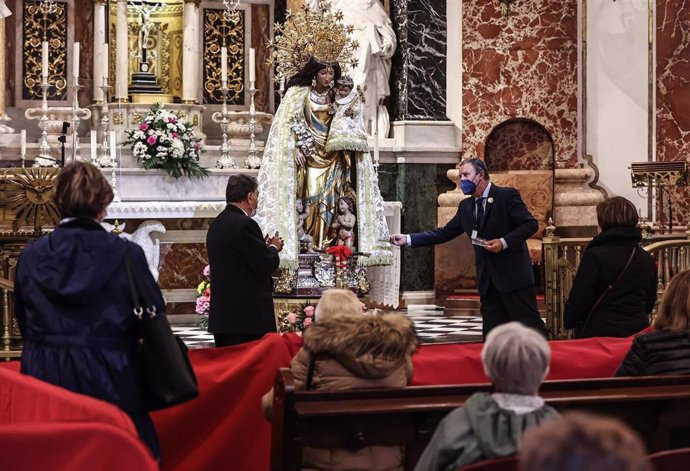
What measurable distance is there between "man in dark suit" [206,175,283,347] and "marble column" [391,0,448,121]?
26.4 ft

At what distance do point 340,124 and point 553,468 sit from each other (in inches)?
317

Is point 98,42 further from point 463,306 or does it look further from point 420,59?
point 463,306

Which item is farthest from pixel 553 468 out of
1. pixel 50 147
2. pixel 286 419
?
pixel 50 147

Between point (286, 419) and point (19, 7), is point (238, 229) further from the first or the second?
point (19, 7)

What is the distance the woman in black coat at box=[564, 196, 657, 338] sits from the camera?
7008mm

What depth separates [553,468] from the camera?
88.2 inches

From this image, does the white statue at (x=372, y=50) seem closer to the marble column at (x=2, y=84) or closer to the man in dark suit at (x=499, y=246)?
the marble column at (x=2, y=84)

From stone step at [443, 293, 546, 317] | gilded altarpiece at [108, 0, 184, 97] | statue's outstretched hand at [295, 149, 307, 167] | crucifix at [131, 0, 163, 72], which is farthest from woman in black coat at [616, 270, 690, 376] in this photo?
gilded altarpiece at [108, 0, 184, 97]

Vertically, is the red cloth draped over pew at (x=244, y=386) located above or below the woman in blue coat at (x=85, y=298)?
A: below

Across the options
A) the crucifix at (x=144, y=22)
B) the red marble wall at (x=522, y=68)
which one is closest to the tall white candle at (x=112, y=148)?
the crucifix at (x=144, y=22)

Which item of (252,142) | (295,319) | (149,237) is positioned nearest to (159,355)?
(295,319)

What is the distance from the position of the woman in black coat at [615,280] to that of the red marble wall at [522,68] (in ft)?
25.8

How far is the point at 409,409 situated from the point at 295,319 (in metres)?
5.38

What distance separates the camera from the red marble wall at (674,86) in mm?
13578
